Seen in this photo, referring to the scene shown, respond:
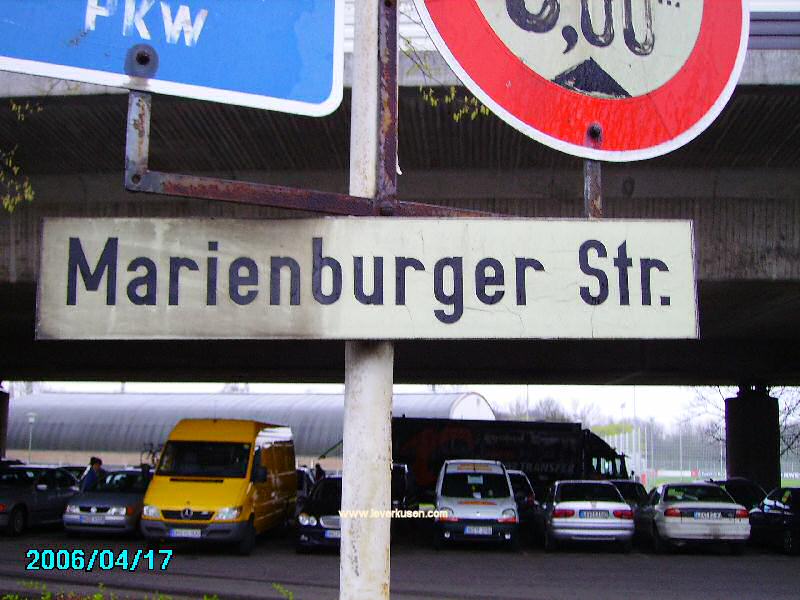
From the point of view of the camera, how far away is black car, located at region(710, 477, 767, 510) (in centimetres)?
2375

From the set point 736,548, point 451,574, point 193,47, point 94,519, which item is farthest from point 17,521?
point 193,47

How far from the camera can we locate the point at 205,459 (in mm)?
17656

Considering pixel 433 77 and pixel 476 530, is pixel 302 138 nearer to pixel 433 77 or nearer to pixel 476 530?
pixel 433 77

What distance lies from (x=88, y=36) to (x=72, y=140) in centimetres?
994

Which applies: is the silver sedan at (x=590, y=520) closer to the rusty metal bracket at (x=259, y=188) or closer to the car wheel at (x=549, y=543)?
the car wheel at (x=549, y=543)

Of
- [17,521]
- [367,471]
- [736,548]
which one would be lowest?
[736,548]

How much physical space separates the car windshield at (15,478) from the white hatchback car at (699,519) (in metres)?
15.4

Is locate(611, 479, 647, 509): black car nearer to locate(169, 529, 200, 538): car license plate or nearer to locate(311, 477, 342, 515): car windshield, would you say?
locate(311, 477, 342, 515): car windshield

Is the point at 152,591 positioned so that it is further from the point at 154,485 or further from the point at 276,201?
the point at 276,201

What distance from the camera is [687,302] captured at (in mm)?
3090

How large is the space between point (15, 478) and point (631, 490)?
16438 mm

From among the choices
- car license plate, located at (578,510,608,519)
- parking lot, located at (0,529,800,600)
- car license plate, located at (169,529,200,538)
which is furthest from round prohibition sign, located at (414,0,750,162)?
car license plate, located at (578,510,608,519)
